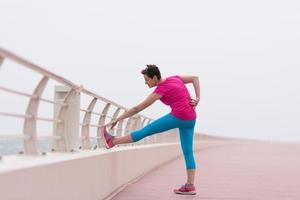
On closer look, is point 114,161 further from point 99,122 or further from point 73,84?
point 73,84

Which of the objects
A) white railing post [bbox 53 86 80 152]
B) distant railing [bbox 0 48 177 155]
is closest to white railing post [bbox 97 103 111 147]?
distant railing [bbox 0 48 177 155]

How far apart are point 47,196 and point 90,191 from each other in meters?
1.92

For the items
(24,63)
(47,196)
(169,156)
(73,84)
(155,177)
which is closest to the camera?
(24,63)

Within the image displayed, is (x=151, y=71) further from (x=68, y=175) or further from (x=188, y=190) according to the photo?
(x=68, y=175)

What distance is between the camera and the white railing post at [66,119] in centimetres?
692

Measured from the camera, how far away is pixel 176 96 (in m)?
8.30

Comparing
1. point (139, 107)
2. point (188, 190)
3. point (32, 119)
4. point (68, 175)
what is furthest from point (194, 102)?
point (32, 119)

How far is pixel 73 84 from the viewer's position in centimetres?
705

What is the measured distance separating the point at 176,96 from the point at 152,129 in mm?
550

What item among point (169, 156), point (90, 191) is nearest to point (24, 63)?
point (90, 191)

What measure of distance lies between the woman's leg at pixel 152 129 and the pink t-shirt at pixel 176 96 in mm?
94

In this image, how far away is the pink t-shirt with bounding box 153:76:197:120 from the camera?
26.9 ft

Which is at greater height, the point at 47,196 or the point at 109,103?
the point at 109,103

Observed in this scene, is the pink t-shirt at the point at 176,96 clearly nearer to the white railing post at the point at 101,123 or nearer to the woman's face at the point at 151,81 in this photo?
the woman's face at the point at 151,81
